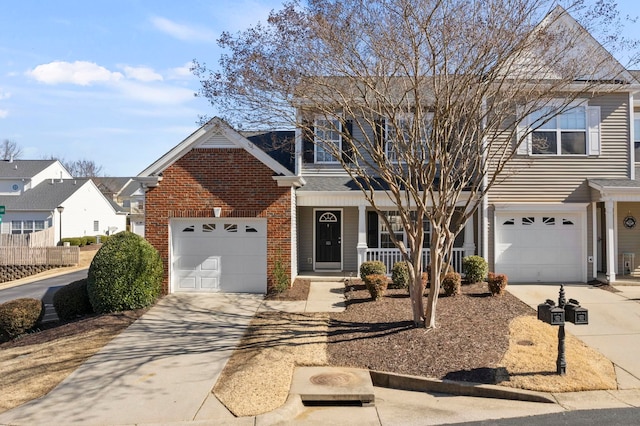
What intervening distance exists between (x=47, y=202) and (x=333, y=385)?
121 feet

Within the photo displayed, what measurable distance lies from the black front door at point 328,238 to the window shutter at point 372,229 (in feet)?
3.29

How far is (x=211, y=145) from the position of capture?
13.0 meters

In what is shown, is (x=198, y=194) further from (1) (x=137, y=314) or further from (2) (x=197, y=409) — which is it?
(2) (x=197, y=409)

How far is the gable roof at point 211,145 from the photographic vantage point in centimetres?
1277

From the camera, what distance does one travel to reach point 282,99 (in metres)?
10.0

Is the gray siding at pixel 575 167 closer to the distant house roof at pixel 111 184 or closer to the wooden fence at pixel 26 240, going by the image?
the wooden fence at pixel 26 240

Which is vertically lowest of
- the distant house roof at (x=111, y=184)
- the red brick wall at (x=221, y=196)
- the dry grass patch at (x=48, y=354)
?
the dry grass patch at (x=48, y=354)

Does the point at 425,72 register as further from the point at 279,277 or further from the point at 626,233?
the point at 626,233

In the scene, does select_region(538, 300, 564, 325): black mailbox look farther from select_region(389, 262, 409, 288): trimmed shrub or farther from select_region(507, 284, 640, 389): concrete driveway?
select_region(389, 262, 409, 288): trimmed shrub

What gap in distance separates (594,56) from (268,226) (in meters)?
8.63

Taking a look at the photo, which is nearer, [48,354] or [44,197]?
[48,354]

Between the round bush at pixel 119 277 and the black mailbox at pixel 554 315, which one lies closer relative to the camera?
the black mailbox at pixel 554 315

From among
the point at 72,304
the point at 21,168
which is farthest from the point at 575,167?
the point at 21,168

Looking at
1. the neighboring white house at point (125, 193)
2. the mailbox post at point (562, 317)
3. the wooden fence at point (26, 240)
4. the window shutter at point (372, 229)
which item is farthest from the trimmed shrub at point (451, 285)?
the neighboring white house at point (125, 193)
